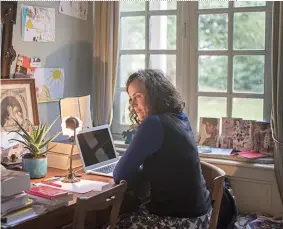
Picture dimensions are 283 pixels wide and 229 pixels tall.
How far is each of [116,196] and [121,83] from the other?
1486mm

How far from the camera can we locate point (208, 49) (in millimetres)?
2914

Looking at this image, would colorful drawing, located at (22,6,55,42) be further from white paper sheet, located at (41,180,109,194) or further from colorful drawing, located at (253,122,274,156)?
colorful drawing, located at (253,122,274,156)

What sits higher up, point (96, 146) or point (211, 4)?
point (211, 4)

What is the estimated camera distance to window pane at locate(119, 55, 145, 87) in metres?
3.14

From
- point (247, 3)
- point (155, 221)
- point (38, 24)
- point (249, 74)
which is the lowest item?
point (155, 221)

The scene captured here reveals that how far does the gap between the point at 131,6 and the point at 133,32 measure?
0.18 meters

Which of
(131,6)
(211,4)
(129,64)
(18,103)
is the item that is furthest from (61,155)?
(211,4)

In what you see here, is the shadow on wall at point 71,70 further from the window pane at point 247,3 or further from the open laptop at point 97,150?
Result: the window pane at point 247,3

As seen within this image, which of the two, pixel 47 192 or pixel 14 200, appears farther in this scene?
pixel 47 192

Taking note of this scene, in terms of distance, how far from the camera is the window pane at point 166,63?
304 centimetres

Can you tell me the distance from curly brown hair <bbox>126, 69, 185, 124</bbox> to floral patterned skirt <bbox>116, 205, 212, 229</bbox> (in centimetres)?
48

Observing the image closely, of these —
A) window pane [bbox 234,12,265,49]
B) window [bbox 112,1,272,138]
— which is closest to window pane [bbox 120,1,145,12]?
window [bbox 112,1,272,138]

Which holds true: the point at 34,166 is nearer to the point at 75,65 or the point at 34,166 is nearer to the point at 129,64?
the point at 75,65

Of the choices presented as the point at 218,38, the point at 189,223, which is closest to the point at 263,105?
the point at 218,38
